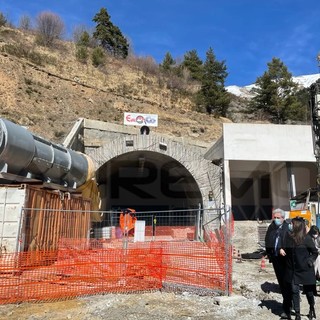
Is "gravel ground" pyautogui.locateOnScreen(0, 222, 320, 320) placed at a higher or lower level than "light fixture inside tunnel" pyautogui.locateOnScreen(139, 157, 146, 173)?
lower

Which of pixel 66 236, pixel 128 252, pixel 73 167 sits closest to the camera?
pixel 128 252

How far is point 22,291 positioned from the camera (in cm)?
738

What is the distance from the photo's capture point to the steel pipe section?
9.88 metres

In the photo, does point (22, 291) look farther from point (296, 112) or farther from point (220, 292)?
point (296, 112)

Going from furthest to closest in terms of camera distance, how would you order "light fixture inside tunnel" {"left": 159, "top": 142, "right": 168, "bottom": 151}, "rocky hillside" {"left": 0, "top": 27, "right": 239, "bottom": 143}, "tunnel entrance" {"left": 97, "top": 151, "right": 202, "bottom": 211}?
"rocky hillside" {"left": 0, "top": 27, "right": 239, "bottom": 143}
"tunnel entrance" {"left": 97, "top": 151, "right": 202, "bottom": 211}
"light fixture inside tunnel" {"left": 159, "top": 142, "right": 168, "bottom": 151}

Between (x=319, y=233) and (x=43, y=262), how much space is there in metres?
6.71

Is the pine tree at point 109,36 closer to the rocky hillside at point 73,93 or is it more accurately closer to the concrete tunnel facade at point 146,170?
the rocky hillside at point 73,93

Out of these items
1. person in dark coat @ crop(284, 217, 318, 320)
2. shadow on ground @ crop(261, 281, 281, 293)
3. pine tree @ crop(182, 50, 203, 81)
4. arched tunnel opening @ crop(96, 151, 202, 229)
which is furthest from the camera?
pine tree @ crop(182, 50, 203, 81)

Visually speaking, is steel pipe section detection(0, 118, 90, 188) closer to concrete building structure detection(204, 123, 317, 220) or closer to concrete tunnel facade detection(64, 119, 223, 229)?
concrete tunnel facade detection(64, 119, 223, 229)

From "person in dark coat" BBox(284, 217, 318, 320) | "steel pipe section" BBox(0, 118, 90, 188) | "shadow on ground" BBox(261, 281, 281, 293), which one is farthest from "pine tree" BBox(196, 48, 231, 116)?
"person in dark coat" BBox(284, 217, 318, 320)

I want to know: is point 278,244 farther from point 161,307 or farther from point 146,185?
point 146,185

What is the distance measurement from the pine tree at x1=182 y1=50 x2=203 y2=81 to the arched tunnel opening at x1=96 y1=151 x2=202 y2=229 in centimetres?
3500

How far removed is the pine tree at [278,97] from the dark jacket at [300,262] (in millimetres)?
47150

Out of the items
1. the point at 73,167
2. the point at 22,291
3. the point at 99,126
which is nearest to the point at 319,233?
the point at 22,291
